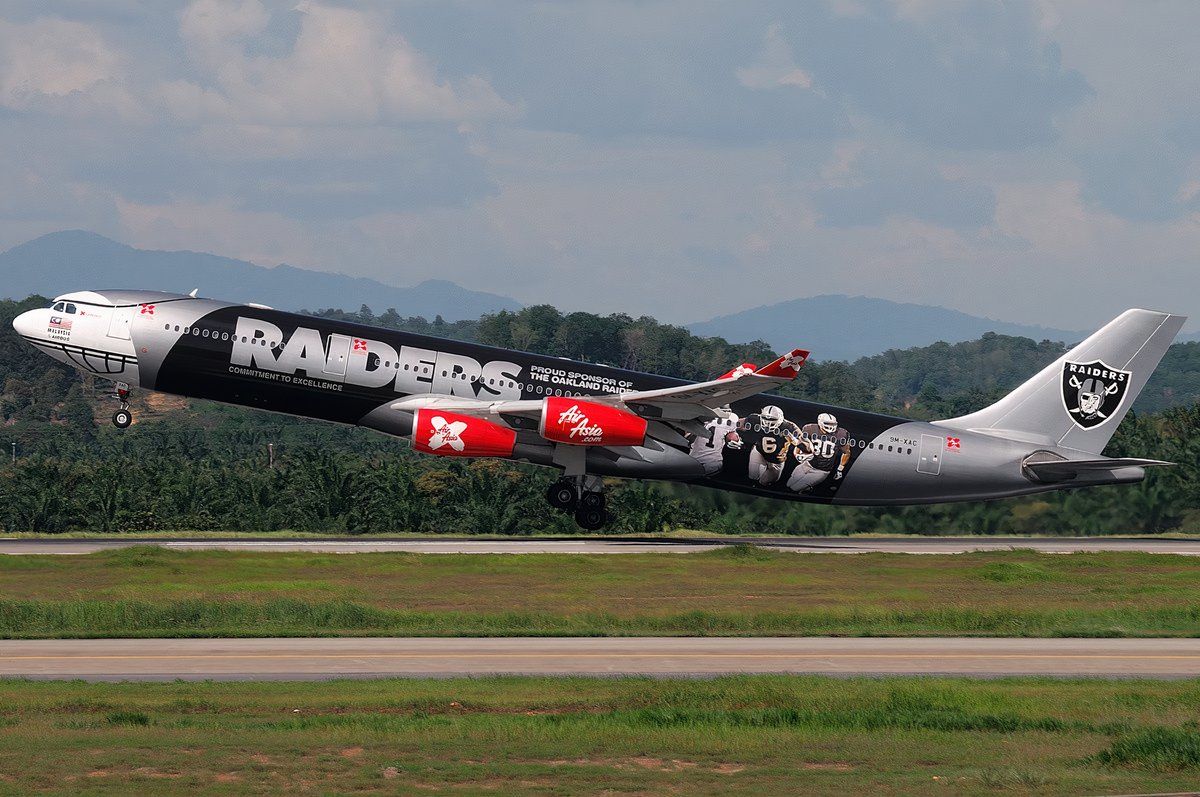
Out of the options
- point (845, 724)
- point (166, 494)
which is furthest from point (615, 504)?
point (845, 724)

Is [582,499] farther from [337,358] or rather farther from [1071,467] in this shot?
[1071,467]

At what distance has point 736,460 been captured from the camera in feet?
168

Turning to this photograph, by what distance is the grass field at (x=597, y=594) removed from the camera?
108 feet

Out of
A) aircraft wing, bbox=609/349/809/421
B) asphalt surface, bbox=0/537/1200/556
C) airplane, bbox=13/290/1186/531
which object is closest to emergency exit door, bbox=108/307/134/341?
airplane, bbox=13/290/1186/531

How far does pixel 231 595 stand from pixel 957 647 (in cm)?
1746

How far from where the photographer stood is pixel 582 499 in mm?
50969

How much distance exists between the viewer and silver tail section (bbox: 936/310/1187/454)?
5431 centimetres

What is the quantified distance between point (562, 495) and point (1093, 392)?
2027cm

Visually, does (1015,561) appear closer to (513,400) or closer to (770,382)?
(770,382)

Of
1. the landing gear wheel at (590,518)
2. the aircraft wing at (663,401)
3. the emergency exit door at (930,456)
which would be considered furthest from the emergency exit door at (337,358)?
the emergency exit door at (930,456)

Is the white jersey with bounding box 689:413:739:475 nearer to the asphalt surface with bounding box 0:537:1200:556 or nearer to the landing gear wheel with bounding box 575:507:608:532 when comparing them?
the asphalt surface with bounding box 0:537:1200:556

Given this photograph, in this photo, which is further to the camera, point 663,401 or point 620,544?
point 620,544

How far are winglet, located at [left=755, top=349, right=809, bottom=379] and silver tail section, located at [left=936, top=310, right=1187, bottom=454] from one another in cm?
1232

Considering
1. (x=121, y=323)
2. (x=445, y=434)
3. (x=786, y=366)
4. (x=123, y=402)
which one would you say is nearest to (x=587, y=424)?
(x=445, y=434)
